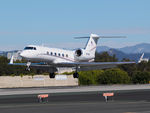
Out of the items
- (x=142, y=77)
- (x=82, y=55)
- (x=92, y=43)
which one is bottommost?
(x=142, y=77)

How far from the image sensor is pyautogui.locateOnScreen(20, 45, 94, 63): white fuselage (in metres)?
43.1

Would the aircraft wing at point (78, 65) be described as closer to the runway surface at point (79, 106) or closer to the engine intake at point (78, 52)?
the engine intake at point (78, 52)

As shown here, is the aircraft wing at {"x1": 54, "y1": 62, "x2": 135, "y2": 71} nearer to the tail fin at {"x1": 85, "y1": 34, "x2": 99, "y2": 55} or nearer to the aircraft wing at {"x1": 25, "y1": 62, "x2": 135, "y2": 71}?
the aircraft wing at {"x1": 25, "y1": 62, "x2": 135, "y2": 71}

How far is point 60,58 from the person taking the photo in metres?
46.4

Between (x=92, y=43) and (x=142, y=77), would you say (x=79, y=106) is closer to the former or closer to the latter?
(x=92, y=43)

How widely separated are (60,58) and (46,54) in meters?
2.67

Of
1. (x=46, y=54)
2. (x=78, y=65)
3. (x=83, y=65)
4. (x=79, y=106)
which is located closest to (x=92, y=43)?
(x=83, y=65)

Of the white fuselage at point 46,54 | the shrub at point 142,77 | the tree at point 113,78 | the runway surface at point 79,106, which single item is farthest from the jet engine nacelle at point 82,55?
the tree at point 113,78

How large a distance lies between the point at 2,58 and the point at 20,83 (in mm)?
84100

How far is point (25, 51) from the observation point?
43.3 meters

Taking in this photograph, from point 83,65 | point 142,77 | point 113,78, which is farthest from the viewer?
point 113,78

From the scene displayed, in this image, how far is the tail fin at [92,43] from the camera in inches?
2144

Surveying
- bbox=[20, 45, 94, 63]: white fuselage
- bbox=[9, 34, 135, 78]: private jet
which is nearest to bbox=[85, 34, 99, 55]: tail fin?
bbox=[9, 34, 135, 78]: private jet

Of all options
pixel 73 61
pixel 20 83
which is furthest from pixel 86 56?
pixel 20 83
